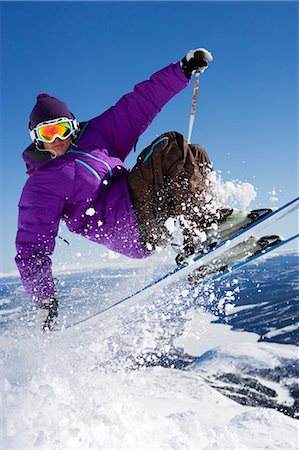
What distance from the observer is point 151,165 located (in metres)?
2.85

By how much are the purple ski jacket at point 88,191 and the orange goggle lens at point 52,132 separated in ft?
0.41

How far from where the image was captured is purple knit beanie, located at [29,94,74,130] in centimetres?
325

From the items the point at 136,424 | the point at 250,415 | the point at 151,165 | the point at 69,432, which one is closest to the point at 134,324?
the point at 136,424

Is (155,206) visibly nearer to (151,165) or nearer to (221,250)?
(151,165)

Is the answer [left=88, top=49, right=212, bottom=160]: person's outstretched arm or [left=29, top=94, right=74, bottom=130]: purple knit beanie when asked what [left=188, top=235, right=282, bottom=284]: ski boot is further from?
[left=29, top=94, right=74, bottom=130]: purple knit beanie

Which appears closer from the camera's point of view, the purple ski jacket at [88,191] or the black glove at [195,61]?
the purple ski jacket at [88,191]

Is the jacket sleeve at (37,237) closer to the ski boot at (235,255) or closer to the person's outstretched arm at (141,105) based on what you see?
the person's outstretched arm at (141,105)

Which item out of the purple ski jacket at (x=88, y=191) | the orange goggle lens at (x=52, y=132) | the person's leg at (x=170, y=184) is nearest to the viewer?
the person's leg at (x=170, y=184)

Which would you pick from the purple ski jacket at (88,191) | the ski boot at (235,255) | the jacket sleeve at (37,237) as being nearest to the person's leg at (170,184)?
the purple ski jacket at (88,191)

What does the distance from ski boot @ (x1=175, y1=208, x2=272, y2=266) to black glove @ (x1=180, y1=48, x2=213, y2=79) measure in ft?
3.98

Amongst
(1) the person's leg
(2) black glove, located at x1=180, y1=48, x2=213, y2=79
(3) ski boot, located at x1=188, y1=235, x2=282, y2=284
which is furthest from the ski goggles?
(3) ski boot, located at x1=188, y1=235, x2=282, y2=284

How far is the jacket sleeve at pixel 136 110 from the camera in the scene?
332 centimetres

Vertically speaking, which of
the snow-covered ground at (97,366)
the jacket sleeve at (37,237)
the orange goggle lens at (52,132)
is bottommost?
the snow-covered ground at (97,366)

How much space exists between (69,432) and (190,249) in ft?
5.70
